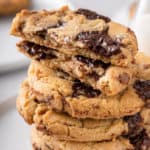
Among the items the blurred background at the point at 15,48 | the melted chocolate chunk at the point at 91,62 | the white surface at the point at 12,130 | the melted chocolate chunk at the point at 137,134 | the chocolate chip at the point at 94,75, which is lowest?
the white surface at the point at 12,130

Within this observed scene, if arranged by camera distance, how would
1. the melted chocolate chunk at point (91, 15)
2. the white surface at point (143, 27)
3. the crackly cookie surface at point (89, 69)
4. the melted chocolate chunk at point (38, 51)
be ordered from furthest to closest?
the white surface at point (143, 27), the melted chocolate chunk at point (91, 15), the melted chocolate chunk at point (38, 51), the crackly cookie surface at point (89, 69)

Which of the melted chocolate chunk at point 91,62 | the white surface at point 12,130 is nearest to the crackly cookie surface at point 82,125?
the melted chocolate chunk at point 91,62

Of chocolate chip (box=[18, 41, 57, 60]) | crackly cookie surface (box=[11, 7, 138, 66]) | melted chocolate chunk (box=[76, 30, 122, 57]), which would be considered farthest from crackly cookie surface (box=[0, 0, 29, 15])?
melted chocolate chunk (box=[76, 30, 122, 57])

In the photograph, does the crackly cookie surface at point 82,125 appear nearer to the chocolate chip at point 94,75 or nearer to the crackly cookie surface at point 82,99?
the crackly cookie surface at point 82,99

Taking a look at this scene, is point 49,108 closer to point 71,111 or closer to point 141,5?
point 71,111

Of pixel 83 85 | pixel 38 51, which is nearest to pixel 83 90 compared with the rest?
pixel 83 85

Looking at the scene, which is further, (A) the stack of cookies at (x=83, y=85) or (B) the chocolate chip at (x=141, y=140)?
(B) the chocolate chip at (x=141, y=140)

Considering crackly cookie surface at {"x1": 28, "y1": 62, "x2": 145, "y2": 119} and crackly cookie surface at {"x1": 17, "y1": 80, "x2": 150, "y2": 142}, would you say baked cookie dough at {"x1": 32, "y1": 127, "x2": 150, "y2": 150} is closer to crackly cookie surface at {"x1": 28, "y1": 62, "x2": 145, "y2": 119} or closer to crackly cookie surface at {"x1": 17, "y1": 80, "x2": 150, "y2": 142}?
crackly cookie surface at {"x1": 17, "y1": 80, "x2": 150, "y2": 142}
